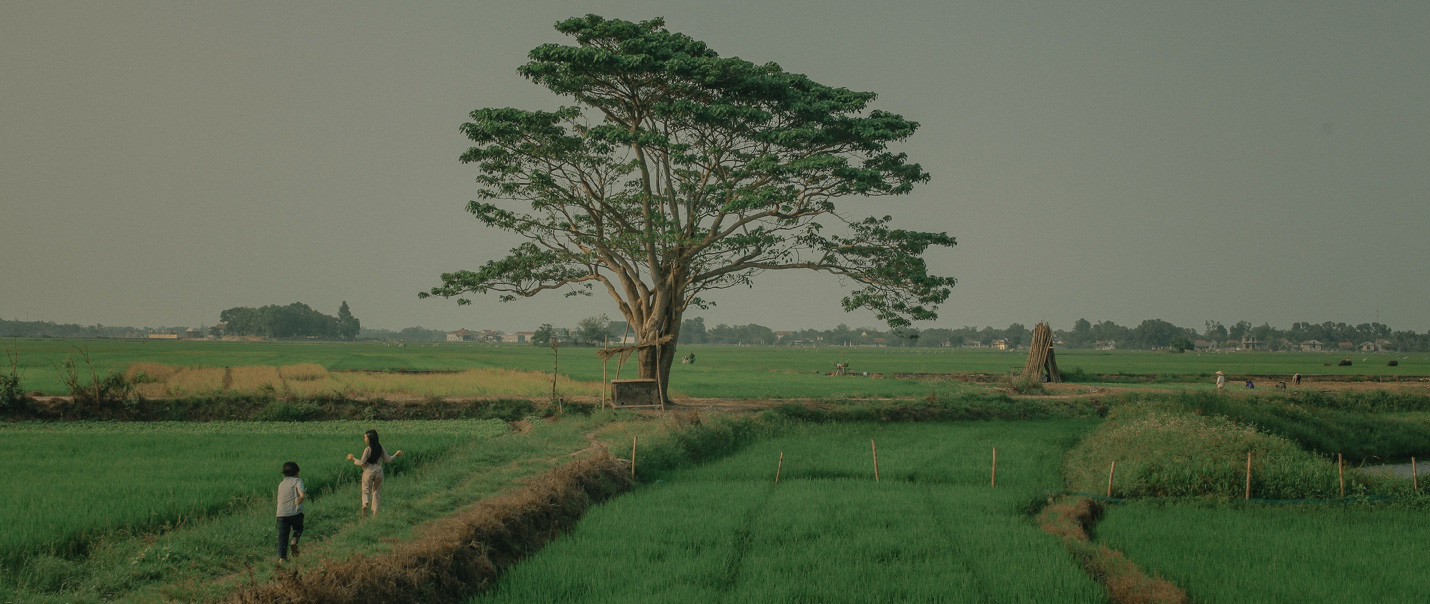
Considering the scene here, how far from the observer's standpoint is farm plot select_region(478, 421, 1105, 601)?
8734mm

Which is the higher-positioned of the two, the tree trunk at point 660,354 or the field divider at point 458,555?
the tree trunk at point 660,354

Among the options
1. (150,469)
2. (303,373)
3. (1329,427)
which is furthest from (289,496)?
(303,373)

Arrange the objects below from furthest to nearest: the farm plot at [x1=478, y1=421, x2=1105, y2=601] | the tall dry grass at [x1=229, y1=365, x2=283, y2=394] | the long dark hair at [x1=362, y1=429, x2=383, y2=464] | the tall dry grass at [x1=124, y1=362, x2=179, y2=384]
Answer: the tall dry grass at [x1=124, y1=362, x2=179, y2=384]
the tall dry grass at [x1=229, y1=365, x2=283, y2=394]
the long dark hair at [x1=362, y1=429, x2=383, y2=464]
the farm plot at [x1=478, y1=421, x2=1105, y2=601]

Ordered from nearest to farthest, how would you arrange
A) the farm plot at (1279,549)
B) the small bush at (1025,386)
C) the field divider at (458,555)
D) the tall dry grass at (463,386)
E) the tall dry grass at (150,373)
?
1. the field divider at (458,555)
2. the farm plot at (1279,549)
3. the tall dry grass at (150,373)
4. the tall dry grass at (463,386)
5. the small bush at (1025,386)

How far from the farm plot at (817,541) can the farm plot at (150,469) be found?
5.36m

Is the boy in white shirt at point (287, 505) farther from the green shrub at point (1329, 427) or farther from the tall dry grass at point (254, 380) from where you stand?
the green shrub at point (1329, 427)

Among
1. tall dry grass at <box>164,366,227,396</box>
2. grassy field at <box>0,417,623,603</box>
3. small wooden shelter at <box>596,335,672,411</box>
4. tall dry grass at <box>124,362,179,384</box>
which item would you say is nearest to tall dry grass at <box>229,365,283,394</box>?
tall dry grass at <box>164,366,227,396</box>

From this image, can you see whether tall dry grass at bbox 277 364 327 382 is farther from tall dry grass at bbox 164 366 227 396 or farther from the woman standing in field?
the woman standing in field

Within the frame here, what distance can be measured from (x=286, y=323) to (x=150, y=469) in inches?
6461

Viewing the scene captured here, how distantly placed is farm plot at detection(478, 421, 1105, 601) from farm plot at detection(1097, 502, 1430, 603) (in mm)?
1322

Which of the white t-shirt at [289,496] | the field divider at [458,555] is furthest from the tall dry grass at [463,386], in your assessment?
the white t-shirt at [289,496]

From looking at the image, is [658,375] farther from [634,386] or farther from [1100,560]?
[1100,560]

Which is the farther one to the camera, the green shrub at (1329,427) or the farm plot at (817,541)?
the green shrub at (1329,427)

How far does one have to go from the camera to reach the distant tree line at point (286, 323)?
163250 millimetres
